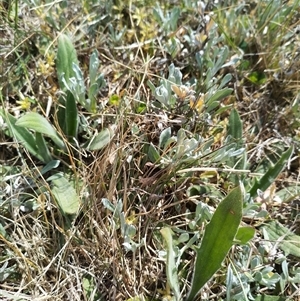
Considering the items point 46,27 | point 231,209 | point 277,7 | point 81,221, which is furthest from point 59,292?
point 277,7

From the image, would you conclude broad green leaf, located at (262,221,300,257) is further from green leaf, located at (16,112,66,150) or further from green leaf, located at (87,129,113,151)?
green leaf, located at (16,112,66,150)

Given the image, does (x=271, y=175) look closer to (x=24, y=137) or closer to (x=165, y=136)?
(x=165, y=136)

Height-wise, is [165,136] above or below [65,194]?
above

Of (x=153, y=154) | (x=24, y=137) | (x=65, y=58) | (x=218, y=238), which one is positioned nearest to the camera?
(x=218, y=238)

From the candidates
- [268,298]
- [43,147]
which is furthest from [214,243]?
[43,147]

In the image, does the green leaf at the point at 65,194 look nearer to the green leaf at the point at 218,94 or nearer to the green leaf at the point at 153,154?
the green leaf at the point at 153,154
